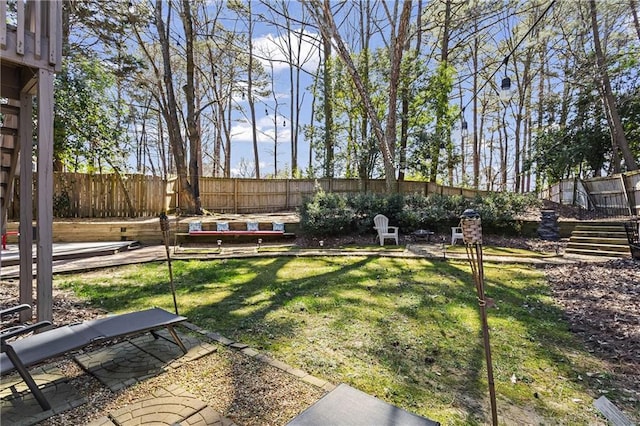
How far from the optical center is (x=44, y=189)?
9.27ft

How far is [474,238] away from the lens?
64.7 inches

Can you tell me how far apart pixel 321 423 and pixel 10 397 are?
6.50 feet

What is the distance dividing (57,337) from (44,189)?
4.67ft

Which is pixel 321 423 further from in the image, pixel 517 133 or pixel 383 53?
pixel 517 133

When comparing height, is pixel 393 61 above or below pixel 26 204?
above

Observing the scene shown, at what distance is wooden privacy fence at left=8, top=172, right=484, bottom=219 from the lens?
10.4 metres

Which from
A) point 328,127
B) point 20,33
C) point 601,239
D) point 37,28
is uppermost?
point 328,127

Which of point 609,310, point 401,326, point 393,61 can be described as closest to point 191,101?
point 393,61

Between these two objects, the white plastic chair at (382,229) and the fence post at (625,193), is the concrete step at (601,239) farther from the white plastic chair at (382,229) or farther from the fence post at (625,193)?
the white plastic chair at (382,229)

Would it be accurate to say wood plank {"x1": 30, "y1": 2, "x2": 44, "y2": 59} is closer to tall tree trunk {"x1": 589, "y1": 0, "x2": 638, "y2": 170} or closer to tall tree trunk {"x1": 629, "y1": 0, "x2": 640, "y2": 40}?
tall tree trunk {"x1": 589, "y1": 0, "x2": 638, "y2": 170}

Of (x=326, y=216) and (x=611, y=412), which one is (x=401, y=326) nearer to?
(x=611, y=412)

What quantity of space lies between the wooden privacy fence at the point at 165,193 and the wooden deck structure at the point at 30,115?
24.1 ft

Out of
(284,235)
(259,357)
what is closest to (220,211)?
(284,235)

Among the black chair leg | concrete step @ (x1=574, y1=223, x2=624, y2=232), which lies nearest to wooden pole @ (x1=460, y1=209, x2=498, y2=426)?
the black chair leg
